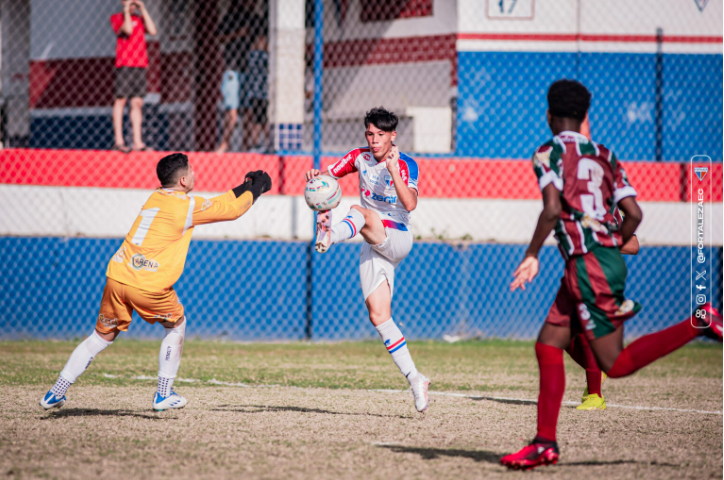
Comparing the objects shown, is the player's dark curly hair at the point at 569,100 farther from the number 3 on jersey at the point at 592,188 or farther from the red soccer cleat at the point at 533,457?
the red soccer cleat at the point at 533,457

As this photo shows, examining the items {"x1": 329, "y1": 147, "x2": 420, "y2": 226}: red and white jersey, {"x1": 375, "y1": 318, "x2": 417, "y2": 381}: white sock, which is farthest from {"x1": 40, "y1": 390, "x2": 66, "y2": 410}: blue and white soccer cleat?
{"x1": 329, "y1": 147, "x2": 420, "y2": 226}: red and white jersey

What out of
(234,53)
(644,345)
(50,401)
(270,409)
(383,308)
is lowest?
(270,409)

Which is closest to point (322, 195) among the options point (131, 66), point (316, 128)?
point (316, 128)

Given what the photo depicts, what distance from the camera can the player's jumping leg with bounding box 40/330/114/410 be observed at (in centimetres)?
501

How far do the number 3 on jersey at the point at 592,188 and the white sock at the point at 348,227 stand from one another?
5.88ft

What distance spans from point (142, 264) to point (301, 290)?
4623 mm

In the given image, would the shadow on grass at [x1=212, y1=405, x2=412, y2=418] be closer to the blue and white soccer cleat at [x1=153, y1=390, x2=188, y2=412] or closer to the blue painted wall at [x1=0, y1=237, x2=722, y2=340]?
the blue and white soccer cleat at [x1=153, y1=390, x2=188, y2=412]

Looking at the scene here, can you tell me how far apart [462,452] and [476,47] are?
31.8ft

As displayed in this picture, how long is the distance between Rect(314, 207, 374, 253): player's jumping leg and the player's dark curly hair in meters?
1.69

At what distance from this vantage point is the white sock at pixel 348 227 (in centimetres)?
543

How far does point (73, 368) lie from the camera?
5.11 m

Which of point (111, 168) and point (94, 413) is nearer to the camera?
point (94, 413)

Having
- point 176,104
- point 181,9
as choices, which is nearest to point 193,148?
point 176,104

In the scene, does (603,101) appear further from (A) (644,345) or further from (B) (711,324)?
(A) (644,345)
